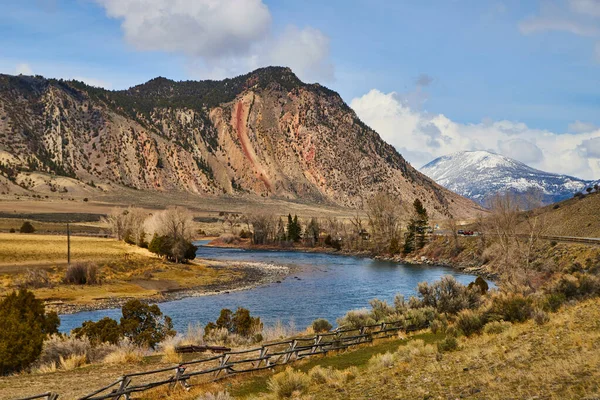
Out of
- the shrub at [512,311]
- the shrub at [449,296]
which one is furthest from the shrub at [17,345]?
the shrub at [449,296]

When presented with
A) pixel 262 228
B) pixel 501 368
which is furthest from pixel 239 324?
pixel 262 228

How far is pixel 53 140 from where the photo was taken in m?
186

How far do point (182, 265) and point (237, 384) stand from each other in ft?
196

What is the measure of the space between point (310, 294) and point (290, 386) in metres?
43.6

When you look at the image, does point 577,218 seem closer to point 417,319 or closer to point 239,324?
point 417,319

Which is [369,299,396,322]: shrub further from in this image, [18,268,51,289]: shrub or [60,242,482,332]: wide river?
[18,268,51,289]: shrub

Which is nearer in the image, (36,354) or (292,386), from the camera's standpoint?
(292,386)

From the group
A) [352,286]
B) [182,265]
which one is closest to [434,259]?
[352,286]

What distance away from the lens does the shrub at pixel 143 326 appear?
2872 cm

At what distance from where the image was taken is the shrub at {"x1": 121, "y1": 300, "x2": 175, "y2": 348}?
28719mm

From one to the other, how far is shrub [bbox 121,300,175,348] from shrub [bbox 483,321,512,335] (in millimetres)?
17365

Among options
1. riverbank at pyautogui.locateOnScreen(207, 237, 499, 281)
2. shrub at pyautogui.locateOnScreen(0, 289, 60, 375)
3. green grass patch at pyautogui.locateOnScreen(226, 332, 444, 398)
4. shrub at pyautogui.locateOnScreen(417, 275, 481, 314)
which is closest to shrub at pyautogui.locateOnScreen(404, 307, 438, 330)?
green grass patch at pyautogui.locateOnScreen(226, 332, 444, 398)

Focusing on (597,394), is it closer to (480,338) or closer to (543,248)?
(480,338)

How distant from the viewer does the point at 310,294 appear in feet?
184
